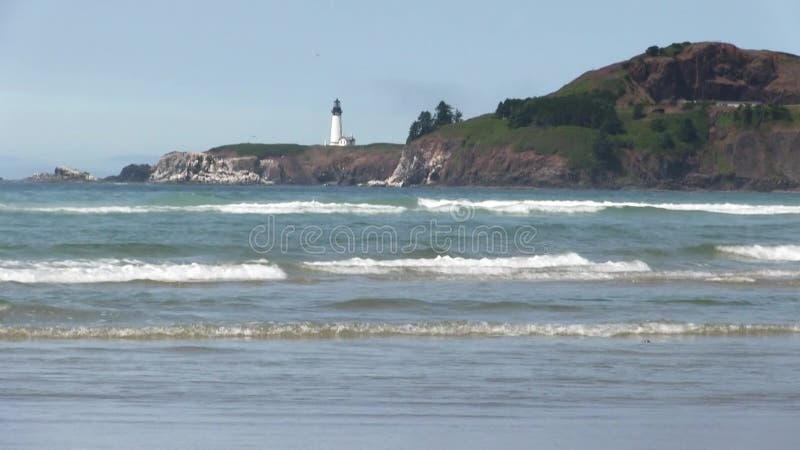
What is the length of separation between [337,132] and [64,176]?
37183 mm

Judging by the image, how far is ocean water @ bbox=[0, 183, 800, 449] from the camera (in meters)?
8.12

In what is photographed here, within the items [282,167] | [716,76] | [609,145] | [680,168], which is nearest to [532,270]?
[680,168]

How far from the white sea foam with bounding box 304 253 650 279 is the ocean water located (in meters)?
0.09

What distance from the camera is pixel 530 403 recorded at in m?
9.05

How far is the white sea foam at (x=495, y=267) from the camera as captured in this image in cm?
2031

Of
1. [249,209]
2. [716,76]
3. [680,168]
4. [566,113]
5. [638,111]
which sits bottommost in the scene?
[249,209]

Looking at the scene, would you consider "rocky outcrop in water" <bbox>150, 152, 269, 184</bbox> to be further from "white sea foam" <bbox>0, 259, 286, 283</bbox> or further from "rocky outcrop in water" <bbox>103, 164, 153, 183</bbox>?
"white sea foam" <bbox>0, 259, 286, 283</bbox>

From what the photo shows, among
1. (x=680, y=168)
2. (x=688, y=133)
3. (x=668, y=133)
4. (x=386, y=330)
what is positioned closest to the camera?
(x=386, y=330)

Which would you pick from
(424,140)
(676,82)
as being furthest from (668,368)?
(676,82)

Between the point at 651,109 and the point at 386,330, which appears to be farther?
the point at 651,109

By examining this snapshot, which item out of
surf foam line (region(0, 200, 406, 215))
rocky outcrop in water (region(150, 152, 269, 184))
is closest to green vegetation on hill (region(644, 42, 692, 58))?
rocky outcrop in water (region(150, 152, 269, 184))

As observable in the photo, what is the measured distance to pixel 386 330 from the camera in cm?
1305

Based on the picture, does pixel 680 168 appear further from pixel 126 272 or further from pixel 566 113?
pixel 126 272

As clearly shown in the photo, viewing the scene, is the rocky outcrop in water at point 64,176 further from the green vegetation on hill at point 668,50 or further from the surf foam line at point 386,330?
the surf foam line at point 386,330
